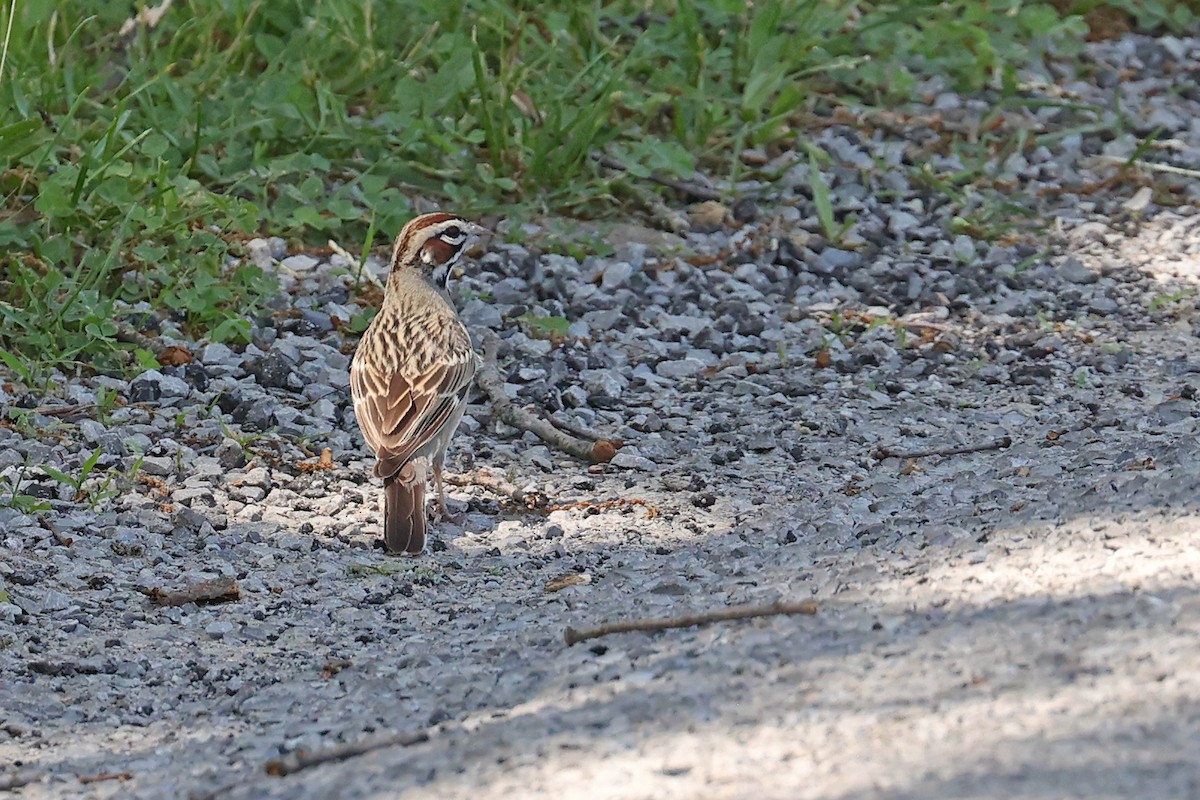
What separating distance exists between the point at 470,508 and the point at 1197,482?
256 cm

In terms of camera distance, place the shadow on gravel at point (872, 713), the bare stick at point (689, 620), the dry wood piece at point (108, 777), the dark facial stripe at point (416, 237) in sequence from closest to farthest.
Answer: the shadow on gravel at point (872, 713) < the dry wood piece at point (108, 777) < the bare stick at point (689, 620) < the dark facial stripe at point (416, 237)

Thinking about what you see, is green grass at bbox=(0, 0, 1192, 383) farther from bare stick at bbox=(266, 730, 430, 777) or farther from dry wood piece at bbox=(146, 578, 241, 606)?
bare stick at bbox=(266, 730, 430, 777)

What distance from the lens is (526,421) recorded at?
686 centimetres

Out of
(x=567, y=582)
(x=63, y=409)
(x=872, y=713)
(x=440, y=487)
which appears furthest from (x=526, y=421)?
(x=872, y=713)

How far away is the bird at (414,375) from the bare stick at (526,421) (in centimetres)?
41

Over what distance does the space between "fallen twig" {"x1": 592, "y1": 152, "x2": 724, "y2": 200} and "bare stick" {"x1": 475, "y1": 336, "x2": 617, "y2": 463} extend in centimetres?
177

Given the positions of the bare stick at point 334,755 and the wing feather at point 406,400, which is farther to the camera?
the wing feather at point 406,400

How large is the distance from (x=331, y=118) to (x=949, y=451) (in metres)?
3.73

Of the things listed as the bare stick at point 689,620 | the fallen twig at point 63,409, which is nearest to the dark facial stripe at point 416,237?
the fallen twig at point 63,409

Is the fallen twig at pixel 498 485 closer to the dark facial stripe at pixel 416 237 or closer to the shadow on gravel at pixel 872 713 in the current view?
the dark facial stripe at pixel 416 237

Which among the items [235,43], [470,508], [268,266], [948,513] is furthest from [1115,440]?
[235,43]

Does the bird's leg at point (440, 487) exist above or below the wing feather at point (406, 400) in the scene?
below

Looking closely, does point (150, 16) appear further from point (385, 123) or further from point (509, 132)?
point (509, 132)

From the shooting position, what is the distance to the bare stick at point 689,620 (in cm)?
439
